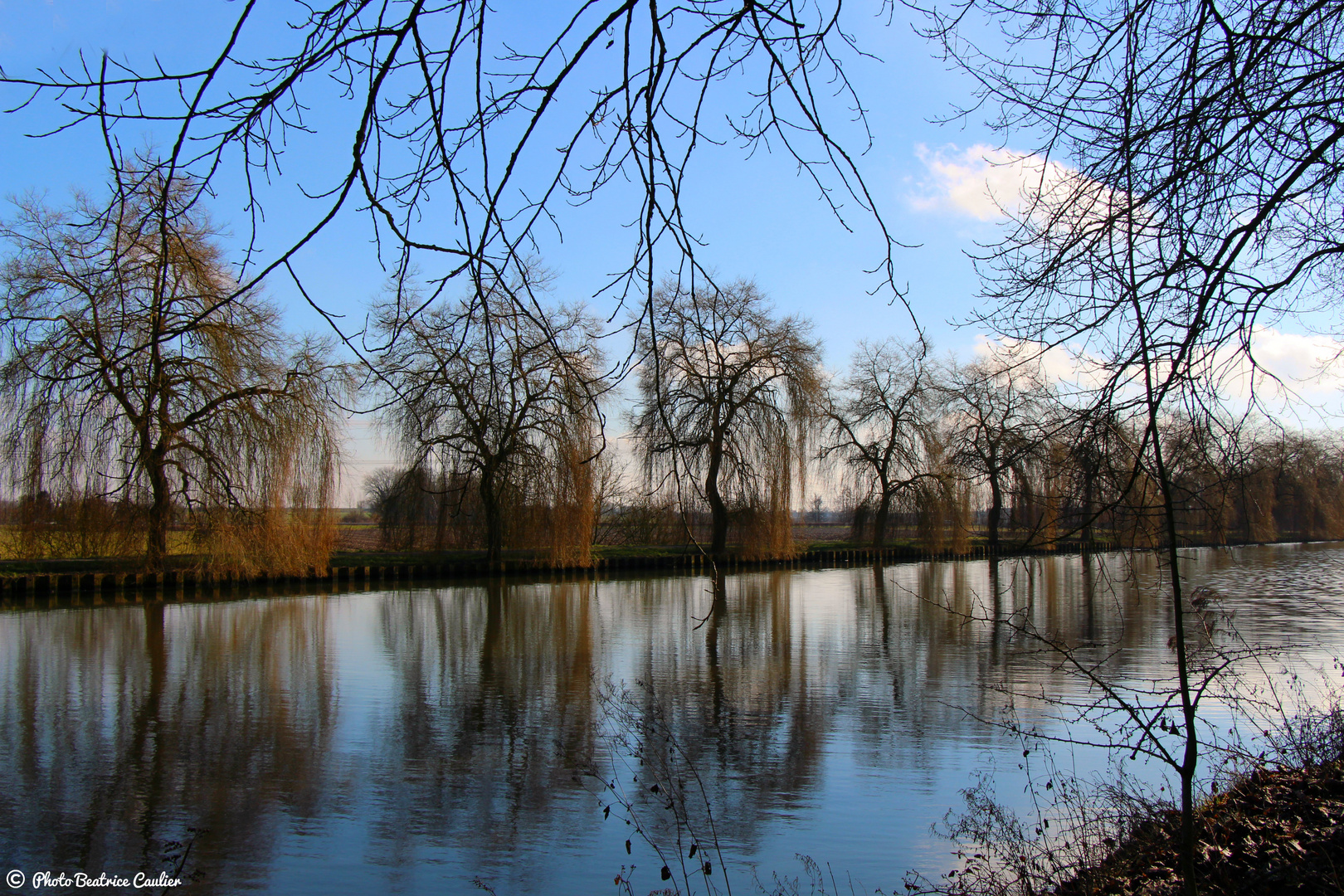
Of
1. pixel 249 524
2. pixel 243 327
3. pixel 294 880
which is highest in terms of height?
pixel 243 327

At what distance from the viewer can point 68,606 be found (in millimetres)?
13461

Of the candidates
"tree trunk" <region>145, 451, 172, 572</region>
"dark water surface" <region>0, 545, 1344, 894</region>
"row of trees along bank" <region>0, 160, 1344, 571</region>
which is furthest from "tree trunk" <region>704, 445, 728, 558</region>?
"tree trunk" <region>145, 451, 172, 572</region>

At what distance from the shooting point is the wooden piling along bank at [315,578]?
14.7 meters

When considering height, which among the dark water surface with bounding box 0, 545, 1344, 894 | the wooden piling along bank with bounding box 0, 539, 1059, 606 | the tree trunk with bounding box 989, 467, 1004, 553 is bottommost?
the dark water surface with bounding box 0, 545, 1344, 894

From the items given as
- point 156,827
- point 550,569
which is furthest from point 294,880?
point 550,569

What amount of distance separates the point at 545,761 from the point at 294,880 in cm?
187

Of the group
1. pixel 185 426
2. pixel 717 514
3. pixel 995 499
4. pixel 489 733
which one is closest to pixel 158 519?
pixel 185 426

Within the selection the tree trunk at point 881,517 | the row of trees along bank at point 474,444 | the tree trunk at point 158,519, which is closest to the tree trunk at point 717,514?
the row of trees along bank at point 474,444

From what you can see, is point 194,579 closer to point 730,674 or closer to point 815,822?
point 730,674

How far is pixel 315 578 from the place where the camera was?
18.0 m

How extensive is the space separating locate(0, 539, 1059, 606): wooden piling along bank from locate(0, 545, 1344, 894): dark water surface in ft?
7.96

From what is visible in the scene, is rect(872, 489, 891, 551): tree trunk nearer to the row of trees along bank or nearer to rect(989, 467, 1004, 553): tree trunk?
the row of trees along bank

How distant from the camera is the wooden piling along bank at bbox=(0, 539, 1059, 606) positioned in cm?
1466

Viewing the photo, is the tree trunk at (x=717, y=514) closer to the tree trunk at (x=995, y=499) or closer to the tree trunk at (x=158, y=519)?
the tree trunk at (x=995, y=499)
